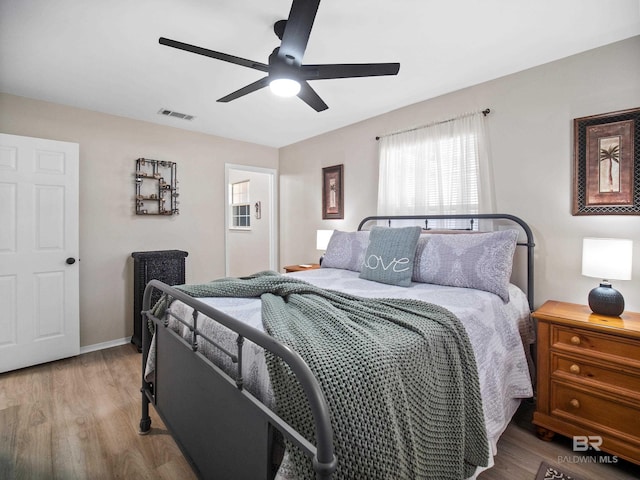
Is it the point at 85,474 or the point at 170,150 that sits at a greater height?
the point at 170,150

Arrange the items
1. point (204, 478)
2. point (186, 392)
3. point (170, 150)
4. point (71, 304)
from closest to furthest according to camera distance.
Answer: point (204, 478) < point (186, 392) < point (71, 304) < point (170, 150)

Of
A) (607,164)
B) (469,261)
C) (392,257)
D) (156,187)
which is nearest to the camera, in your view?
(607,164)

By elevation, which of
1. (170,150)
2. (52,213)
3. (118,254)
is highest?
(170,150)

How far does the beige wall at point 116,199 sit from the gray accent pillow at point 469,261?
2.85 m

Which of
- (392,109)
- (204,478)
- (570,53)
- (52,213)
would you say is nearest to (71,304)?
(52,213)

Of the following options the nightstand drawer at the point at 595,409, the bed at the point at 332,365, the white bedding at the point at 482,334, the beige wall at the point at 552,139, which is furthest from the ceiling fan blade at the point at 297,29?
the nightstand drawer at the point at 595,409

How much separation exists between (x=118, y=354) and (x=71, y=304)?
0.66 meters

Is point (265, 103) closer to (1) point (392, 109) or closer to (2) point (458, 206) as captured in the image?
(1) point (392, 109)

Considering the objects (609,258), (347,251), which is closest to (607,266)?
(609,258)

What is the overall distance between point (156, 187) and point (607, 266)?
13.5 feet

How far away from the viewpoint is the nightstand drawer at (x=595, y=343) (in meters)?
1.71

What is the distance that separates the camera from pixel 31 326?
9.64 ft

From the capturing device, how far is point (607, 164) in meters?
2.14

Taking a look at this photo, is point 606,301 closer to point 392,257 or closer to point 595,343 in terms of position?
point 595,343
